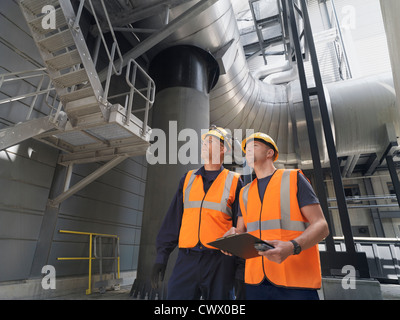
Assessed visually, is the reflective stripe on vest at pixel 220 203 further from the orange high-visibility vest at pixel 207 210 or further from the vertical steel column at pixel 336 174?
the vertical steel column at pixel 336 174

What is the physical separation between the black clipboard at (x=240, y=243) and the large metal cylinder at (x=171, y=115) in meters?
2.83

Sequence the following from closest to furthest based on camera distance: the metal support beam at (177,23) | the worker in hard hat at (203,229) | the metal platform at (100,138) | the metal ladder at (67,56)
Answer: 1. the worker in hard hat at (203,229)
2. the metal ladder at (67,56)
3. the metal platform at (100,138)
4. the metal support beam at (177,23)

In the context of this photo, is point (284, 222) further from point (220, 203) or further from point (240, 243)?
point (220, 203)

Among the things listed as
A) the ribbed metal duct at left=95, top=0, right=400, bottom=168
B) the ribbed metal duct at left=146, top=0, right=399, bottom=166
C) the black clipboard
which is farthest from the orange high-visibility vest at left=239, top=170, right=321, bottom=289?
the ribbed metal duct at left=146, top=0, right=399, bottom=166

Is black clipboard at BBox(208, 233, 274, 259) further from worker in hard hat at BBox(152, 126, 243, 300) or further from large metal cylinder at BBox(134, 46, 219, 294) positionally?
large metal cylinder at BBox(134, 46, 219, 294)

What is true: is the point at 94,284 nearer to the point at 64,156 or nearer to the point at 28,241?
the point at 28,241

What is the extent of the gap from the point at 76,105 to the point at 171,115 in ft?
6.00

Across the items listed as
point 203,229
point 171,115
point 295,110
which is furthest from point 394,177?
point 203,229

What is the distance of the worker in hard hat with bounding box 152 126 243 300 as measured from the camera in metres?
1.69

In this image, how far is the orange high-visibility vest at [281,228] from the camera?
1.36m

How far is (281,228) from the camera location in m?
1.46

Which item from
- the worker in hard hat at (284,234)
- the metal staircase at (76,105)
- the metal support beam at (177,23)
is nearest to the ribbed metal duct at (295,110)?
the metal support beam at (177,23)

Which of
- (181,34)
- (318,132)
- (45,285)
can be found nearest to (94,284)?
(45,285)
